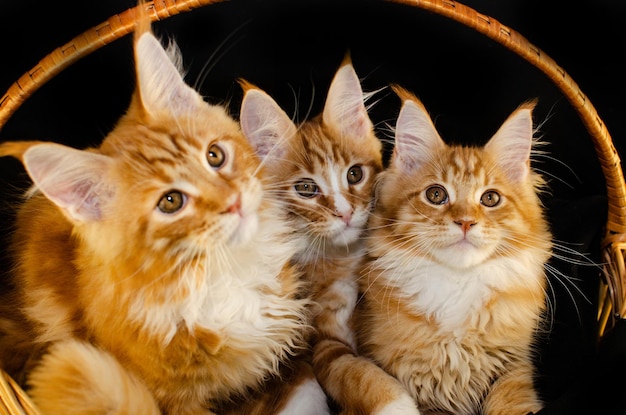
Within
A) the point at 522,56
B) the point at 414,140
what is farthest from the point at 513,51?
the point at 414,140

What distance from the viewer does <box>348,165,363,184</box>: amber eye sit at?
6.71 ft

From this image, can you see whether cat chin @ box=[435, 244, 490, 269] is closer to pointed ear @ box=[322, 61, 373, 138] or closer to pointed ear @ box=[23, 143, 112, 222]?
pointed ear @ box=[322, 61, 373, 138]

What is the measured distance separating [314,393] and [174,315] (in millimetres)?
486

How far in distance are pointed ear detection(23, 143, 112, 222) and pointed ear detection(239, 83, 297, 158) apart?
59 cm

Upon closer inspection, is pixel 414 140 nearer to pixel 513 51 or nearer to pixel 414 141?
pixel 414 141

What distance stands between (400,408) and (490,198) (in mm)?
647

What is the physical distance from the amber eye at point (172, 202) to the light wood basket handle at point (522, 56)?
0.46m

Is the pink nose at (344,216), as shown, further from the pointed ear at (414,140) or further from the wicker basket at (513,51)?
the wicker basket at (513,51)

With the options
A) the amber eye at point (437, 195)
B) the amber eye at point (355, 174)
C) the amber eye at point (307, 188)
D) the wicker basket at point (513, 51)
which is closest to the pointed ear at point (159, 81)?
the wicker basket at point (513, 51)

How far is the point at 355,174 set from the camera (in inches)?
81.4

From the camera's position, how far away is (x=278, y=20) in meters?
2.52

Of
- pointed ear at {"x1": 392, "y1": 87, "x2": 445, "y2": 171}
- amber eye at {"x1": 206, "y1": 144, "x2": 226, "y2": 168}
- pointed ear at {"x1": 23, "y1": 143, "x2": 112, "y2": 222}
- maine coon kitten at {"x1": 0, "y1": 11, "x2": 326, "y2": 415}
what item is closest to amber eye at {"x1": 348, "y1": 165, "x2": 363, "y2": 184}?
pointed ear at {"x1": 392, "y1": 87, "x2": 445, "y2": 171}

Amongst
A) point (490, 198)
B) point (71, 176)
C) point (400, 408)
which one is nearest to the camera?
point (71, 176)

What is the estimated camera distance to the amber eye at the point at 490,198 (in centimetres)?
183
